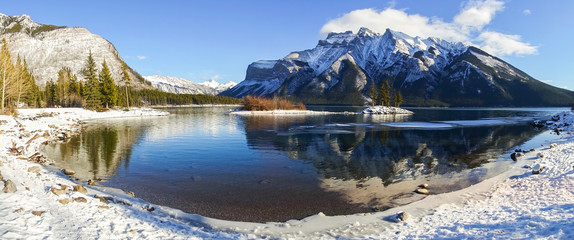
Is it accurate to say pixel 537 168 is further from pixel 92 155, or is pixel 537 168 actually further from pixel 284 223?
pixel 92 155

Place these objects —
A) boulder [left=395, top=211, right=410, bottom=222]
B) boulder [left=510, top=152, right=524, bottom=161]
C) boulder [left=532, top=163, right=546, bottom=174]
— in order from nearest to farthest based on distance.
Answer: boulder [left=395, top=211, right=410, bottom=222]
boulder [left=532, top=163, right=546, bottom=174]
boulder [left=510, top=152, right=524, bottom=161]

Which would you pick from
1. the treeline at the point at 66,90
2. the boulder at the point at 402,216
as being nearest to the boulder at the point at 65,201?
the boulder at the point at 402,216

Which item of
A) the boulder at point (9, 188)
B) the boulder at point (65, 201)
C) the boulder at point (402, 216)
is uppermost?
the boulder at point (9, 188)

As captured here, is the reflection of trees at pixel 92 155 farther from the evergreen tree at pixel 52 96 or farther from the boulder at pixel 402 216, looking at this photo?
the evergreen tree at pixel 52 96

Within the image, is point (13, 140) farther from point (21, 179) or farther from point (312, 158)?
point (312, 158)

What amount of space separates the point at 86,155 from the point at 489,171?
37128 millimetres

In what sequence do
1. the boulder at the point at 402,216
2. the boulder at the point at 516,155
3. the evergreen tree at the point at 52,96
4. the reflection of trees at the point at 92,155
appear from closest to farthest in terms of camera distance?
1. the boulder at the point at 402,216
2. the reflection of trees at the point at 92,155
3. the boulder at the point at 516,155
4. the evergreen tree at the point at 52,96

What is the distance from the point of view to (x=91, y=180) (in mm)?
19328

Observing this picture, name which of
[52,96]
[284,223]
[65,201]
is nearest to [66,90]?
[52,96]

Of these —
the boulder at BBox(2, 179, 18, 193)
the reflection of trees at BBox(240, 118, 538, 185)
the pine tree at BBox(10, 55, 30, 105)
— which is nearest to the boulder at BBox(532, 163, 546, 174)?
the reflection of trees at BBox(240, 118, 538, 185)

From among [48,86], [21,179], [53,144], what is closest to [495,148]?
[21,179]

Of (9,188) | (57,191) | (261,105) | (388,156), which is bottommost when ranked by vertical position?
(388,156)

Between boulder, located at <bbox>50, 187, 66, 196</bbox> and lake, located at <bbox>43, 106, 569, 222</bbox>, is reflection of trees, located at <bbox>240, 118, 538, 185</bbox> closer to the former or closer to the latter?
lake, located at <bbox>43, 106, 569, 222</bbox>

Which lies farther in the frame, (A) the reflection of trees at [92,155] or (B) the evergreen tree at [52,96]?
(B) the evergreen tree at [52,96]
